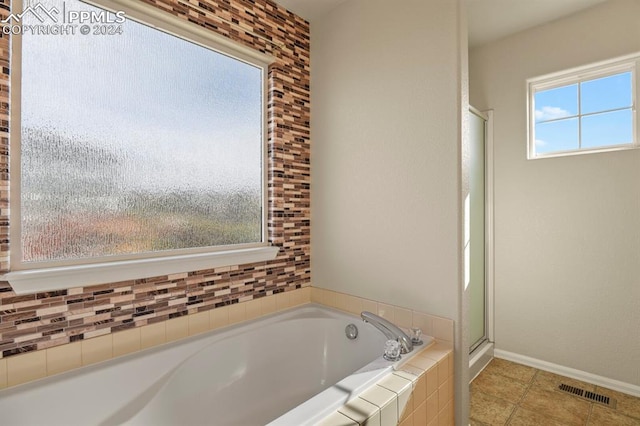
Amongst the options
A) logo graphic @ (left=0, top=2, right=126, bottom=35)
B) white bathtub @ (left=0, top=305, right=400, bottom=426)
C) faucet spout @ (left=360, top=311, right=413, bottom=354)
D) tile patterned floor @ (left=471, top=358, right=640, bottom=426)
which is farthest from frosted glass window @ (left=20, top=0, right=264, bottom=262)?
tile patterned floor @ (left=471, top=358, right=640, bottom=426)

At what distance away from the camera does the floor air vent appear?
2076 millimetres

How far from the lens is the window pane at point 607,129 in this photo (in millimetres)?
2245

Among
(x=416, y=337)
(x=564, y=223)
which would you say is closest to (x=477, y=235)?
(x=564, y=223)

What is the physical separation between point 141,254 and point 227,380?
0.80 metres

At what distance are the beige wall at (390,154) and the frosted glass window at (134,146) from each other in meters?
0.53

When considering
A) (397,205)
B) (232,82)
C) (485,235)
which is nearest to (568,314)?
(485,235)

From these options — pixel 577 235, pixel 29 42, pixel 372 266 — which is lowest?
pixel 372 266

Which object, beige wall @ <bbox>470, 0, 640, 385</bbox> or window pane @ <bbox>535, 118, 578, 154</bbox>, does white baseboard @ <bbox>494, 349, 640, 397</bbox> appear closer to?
beige wall @ <bbox>470, 0, 640, 385</bbox>

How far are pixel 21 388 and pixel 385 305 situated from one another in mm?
1748

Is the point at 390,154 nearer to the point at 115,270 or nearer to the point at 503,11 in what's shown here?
the point at 503,11

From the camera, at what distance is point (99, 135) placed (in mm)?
1552

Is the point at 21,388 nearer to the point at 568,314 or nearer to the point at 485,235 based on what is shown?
the point at 485,235

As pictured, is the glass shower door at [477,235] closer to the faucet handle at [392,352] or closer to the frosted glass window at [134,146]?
the faucet handle at [392,352]

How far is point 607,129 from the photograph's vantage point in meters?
2.32
